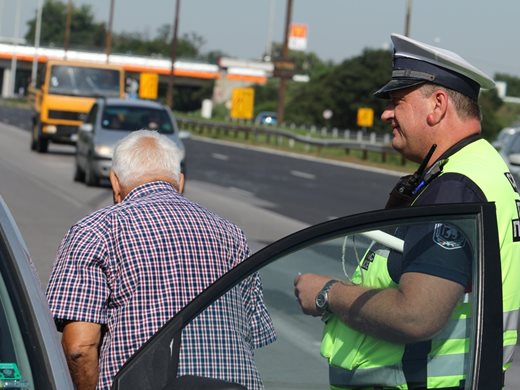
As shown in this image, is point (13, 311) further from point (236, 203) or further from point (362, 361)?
point (236, 203)

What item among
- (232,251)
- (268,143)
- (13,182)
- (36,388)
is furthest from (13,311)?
(268,143)

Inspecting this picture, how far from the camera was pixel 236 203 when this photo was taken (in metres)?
21.3

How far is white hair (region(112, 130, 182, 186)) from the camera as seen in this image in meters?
4.08

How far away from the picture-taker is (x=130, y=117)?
2417 centimetres

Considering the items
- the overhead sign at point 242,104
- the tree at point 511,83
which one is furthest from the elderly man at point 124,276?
the tree at point 511,83

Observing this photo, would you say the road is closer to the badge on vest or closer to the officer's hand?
the officer's hand

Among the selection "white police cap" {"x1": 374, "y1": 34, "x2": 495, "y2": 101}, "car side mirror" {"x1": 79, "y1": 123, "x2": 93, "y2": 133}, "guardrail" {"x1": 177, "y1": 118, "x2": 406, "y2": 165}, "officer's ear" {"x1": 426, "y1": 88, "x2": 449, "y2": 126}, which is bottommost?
"guardrail" {"x1": 177, "y1": 118, "x2": 406, "y2": 165}

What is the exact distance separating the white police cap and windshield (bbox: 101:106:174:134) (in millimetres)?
20530

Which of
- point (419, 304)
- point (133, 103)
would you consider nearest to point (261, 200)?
point (133, 103)

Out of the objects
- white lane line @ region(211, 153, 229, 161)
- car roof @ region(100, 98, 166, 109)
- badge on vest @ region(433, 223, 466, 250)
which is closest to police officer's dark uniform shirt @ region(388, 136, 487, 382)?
badge on vest @ region(433, 223, 466, 250)

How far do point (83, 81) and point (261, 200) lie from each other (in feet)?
37.2

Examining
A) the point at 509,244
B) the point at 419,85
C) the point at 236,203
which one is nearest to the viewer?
the point at 509,244

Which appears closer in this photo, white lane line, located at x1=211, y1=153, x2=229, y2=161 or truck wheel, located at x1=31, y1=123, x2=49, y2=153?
truck wheel, located at x1=31, y1=123, x2=49, y2=153

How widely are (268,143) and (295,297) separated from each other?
50.0 m
